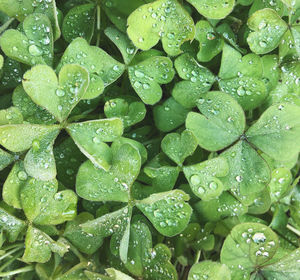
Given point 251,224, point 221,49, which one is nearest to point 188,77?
point 221,49

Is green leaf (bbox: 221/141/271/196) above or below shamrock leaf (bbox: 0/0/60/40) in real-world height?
below

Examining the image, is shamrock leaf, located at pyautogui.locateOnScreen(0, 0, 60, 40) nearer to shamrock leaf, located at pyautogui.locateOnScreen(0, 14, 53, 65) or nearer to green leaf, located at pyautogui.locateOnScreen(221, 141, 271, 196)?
shamrock leaf, located at pyautogui.locateOnScreen(0, 14, 53, 65)

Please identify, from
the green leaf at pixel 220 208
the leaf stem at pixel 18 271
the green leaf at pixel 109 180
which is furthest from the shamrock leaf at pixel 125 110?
the leaf stem at pixel 18 271

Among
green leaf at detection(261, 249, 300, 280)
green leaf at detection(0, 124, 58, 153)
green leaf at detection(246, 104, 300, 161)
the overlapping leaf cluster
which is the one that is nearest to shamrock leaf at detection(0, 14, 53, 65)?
the overlapping leaf cluster

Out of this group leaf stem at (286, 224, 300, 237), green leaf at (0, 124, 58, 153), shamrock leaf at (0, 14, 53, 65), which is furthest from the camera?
leaf stem at (286, 224, 300, 237)

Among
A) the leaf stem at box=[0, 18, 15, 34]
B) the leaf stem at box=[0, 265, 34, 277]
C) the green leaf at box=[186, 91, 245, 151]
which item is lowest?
the leaf stem at box=[0, 265, 34, 277]

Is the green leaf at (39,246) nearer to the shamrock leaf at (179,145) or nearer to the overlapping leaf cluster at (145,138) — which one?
the overlapping leaf cluster at (145,138)
